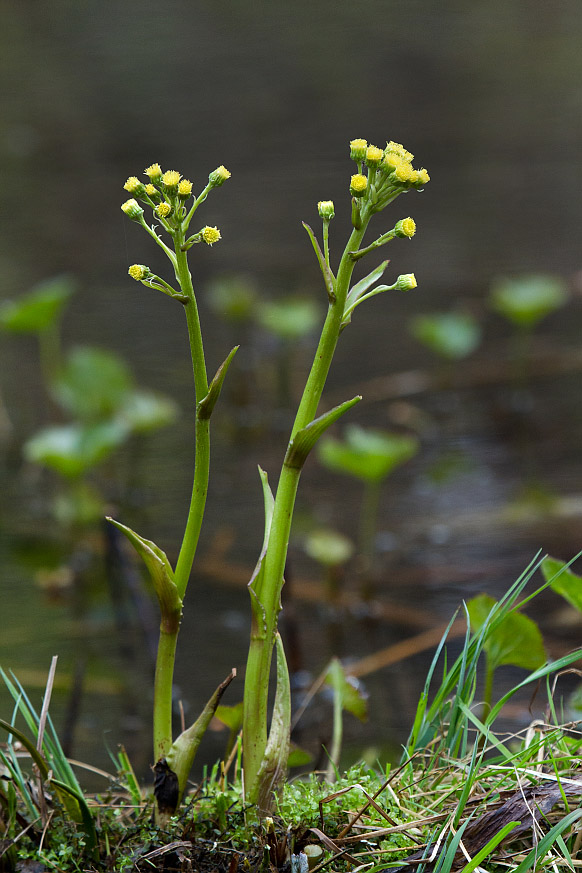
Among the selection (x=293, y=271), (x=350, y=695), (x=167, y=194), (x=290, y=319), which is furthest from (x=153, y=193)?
(x=293, y=271)

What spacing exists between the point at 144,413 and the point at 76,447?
0.16 m

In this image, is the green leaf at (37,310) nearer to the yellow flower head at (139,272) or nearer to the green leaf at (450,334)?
the green leaf at (450,334)

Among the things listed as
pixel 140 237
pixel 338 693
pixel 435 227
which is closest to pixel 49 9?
pixel 140 237

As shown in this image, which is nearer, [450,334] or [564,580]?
[564,580]

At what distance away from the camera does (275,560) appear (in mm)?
512

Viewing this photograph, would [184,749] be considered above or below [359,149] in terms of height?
below

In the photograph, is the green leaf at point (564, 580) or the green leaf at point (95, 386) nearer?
the green leaf at point (564, 580)

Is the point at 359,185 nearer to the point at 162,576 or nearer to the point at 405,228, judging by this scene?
the point at 405,228

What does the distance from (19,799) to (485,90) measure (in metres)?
3.23

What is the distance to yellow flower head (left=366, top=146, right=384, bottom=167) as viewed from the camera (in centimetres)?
46

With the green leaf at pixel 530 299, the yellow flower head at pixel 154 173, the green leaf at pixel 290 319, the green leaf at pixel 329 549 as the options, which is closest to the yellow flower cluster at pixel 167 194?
the yellow flower head at pixel 154 173

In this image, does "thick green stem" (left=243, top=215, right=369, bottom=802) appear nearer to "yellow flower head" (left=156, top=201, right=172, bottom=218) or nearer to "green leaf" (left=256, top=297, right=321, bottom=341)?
"yellow flower head" (left=156, top=201, right=172, bottom=218)

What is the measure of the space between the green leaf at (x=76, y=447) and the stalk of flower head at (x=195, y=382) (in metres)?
0.79

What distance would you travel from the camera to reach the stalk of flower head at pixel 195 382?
0.46m
